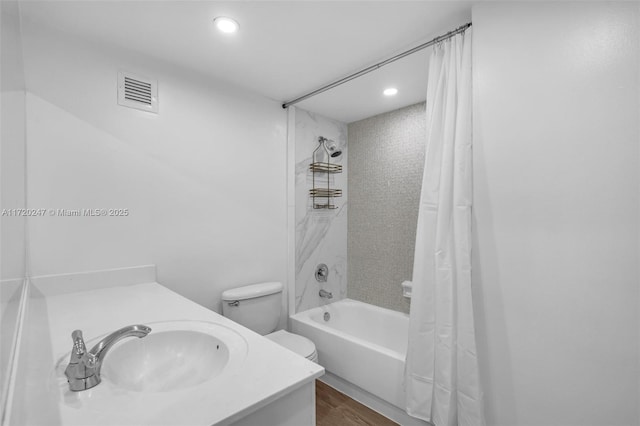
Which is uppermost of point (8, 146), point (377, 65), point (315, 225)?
point (377, 65)

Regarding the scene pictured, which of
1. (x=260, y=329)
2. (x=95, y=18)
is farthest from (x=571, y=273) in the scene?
(x=95, y=18)

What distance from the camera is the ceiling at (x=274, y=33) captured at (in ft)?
4.64

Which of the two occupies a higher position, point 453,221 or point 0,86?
point 0,86

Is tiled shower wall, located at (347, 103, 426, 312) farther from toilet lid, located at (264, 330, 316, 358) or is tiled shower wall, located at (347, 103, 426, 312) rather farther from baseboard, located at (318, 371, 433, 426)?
toilet lid, located at (264, 330, 316, 358)

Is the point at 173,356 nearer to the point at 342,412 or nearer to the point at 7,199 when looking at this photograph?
the point at 7,199

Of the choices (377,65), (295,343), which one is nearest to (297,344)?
(295,343)

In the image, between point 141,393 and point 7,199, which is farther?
point 141,393

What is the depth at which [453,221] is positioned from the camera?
1506mm

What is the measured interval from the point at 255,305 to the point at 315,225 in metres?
0.97

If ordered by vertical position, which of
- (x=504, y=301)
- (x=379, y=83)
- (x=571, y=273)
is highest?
(x=379, y=83)

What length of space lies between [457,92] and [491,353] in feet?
4.24

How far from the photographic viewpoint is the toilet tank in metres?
2.10

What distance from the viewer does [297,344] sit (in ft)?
6.95

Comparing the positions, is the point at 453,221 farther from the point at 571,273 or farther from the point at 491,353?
the point at 491,353
